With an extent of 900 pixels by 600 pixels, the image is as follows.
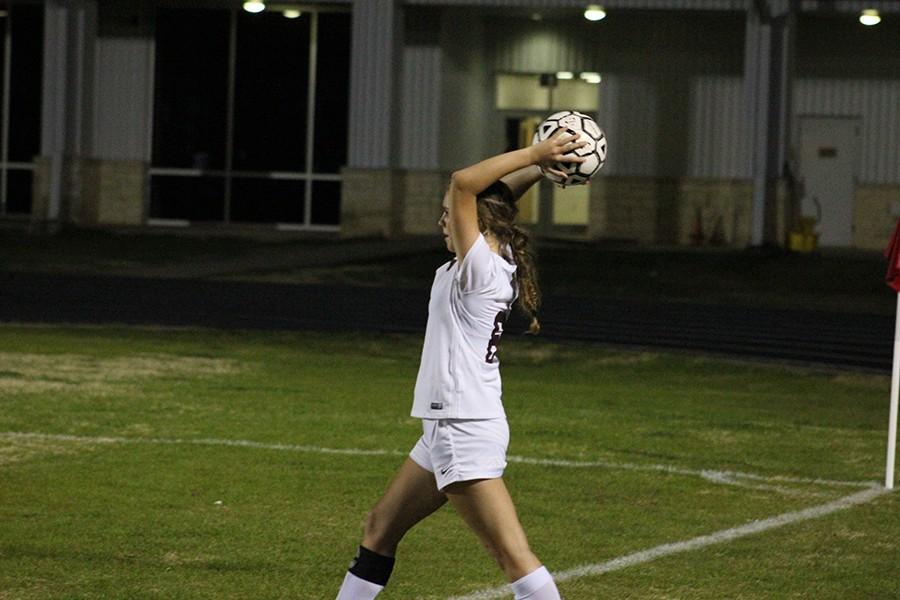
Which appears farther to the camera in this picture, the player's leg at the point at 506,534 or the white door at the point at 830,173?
the white door at the point at 830,173

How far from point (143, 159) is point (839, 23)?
14745 millimetres

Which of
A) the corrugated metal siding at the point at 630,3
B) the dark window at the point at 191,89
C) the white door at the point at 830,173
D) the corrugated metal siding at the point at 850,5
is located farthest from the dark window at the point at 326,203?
the corrugated metal siding at the point at 850,5

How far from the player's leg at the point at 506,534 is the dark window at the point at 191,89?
3045 cm

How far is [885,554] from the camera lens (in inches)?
330

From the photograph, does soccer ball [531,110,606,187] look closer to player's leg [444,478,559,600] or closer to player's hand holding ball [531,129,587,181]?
player's hand holding ball [531,129,587,181]

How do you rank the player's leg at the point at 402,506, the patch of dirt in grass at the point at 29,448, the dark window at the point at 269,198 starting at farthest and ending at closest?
the dark window at the point at 269,198
the patch of dirt in grass at the point at 29,448
the player's leg at the point at 402,506

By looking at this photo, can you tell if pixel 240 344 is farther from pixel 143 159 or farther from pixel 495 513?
pixel 143 159

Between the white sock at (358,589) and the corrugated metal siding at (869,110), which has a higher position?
the corrugated metal siding at (869,110)

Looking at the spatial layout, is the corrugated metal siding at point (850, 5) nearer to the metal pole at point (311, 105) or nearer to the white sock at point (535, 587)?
the metal pole at point (311, 105)

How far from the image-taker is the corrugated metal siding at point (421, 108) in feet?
111

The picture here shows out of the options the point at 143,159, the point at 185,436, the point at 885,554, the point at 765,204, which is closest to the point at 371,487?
the point at 185,436

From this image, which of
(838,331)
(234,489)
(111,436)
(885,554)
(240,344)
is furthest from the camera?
(838,331)

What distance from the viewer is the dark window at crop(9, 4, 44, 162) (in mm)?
35938

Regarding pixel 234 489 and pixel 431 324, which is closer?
pixel 431 324
